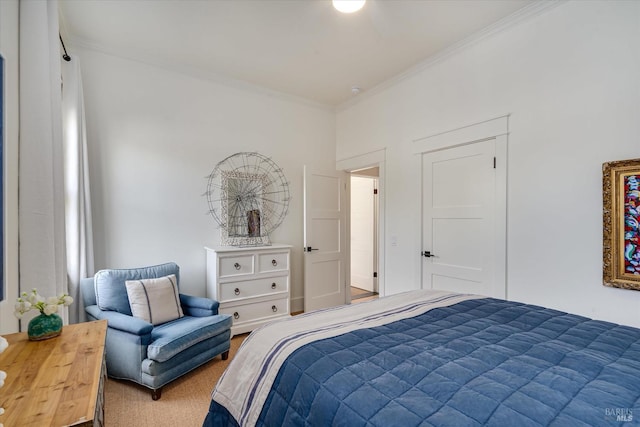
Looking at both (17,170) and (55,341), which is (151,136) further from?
(55,341)

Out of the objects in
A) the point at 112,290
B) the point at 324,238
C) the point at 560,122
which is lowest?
the point at 112,290

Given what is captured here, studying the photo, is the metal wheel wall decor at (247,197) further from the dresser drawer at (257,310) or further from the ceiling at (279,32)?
the ceiling at (279,32)

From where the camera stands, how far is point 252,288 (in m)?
3.33

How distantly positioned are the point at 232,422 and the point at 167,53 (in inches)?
129

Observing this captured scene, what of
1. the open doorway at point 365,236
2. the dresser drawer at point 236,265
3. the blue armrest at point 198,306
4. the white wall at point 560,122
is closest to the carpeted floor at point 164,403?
the blue armrest at point 198,306

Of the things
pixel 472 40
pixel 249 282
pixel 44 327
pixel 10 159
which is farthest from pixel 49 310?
pixel 472 40

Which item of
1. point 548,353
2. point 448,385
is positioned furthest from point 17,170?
point 548,353

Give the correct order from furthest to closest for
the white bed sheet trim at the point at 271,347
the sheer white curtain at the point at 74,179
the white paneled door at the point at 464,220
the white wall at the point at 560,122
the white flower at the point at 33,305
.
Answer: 1. the white paneled door at the point at 464,220
2. the sheer white curtain at the point at 74,179
3. the white wall at the point at 560,122
4. the white flower at the point at 33,305
5. the white bed sheet trim at the point at 271,347

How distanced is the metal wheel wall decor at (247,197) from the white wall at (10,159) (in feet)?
6.63

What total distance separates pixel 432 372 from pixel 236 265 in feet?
8.39

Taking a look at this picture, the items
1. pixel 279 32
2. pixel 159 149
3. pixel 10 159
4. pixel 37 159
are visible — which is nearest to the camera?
pixel 10 159

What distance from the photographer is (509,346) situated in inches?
47.9

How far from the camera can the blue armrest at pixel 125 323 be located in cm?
211

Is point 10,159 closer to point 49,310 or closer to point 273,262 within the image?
point 49,310
